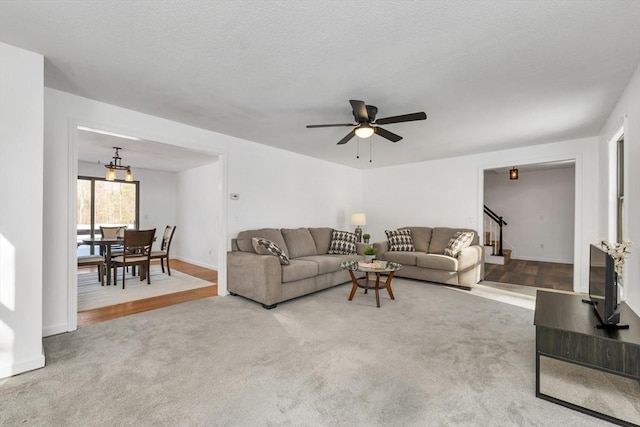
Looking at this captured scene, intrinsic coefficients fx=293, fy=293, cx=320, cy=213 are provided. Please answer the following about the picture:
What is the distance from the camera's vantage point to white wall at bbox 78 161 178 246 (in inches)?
299

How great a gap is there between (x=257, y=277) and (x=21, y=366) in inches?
84.8

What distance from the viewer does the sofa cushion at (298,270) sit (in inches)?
152

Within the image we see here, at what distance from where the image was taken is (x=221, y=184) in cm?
443

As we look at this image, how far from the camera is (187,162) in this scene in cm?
655

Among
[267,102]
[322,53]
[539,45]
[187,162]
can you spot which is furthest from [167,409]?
[187,162]

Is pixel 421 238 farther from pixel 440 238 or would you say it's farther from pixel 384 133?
pixel 384 133

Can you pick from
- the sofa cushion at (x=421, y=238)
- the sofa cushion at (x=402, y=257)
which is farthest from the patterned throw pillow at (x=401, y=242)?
the sofa cushion at (x=402, y=257)

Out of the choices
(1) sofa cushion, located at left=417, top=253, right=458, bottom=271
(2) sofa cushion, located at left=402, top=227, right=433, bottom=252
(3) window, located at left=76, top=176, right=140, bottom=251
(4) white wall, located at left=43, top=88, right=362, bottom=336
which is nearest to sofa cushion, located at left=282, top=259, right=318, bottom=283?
(4) white wall, located at left=43, top=88, right=362, bottom=336

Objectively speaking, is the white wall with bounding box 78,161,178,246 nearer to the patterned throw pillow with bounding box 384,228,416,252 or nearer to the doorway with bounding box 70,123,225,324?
the doorway with bounding box 70,123,225,324

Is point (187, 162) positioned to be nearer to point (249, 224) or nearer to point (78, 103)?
point (249, 224)

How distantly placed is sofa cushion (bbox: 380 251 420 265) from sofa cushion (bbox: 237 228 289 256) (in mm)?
1921

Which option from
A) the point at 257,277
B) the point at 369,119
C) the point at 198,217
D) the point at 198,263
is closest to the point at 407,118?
the point at 369,119

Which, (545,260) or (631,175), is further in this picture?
(545,260)

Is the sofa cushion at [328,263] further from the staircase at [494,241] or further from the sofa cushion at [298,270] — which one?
the staircase at [494,241]
